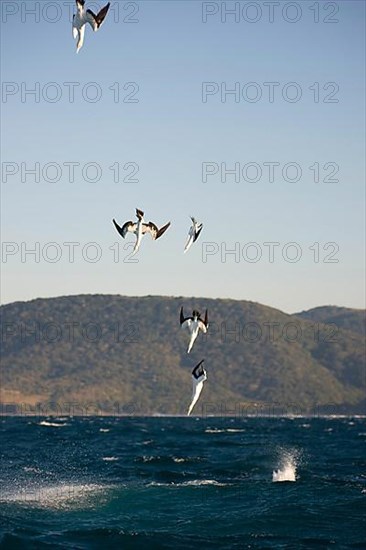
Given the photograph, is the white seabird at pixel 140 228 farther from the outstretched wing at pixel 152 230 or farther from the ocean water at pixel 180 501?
the ocean water at pixel 180 501

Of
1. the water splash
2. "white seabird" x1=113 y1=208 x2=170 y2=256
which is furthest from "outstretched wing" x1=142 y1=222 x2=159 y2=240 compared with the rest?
the water splash

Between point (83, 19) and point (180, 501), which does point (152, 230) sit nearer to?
point (83, 19)

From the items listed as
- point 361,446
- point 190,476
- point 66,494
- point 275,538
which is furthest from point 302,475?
point 361,446

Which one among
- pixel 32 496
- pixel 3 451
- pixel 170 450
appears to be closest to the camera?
pixel 32 496

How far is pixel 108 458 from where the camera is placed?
238 feet

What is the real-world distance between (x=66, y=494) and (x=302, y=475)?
16.9 meters

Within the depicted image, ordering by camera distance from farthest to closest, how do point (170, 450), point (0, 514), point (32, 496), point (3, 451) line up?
point (170, 450) < point (3, 451) < point (32, 496) < point (0, 514)

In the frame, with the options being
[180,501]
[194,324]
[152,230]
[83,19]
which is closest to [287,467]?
[180,501]

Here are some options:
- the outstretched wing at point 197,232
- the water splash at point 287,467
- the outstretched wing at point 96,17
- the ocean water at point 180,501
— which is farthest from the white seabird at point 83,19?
the water splash at point 287,467

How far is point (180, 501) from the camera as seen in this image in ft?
153

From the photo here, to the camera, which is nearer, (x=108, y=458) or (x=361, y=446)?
(x=108, y=458)

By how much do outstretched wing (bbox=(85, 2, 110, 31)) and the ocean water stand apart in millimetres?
17649

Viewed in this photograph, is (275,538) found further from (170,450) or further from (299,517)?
(170,450)

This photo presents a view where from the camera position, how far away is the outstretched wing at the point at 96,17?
26375 millimetres
